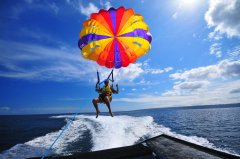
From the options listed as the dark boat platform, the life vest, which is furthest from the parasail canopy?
the dark boat platform

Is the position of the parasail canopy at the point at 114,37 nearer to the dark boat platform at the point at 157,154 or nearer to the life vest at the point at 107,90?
the life vest at the point at 107,90

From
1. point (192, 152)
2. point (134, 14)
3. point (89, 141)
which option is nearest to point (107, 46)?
point (134, 14)

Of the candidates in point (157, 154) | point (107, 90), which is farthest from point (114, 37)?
point (157, 154)

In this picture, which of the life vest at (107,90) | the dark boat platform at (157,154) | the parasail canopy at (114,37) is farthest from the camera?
the parasail canopy at (114,37)

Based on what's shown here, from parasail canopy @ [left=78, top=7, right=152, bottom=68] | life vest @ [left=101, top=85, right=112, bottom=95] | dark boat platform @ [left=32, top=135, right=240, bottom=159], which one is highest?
parasail canopy @ [left=78, top=7, right=152, bottom=68]

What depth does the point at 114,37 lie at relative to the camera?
8742mm

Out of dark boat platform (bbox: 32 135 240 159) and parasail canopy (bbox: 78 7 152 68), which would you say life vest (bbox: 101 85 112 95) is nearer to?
parasail canopy (bbox: 78 7 152 68)

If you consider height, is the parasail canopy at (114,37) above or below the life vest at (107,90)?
above

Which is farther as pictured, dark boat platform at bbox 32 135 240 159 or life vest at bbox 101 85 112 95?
life vest at bbox 101 85 112 95

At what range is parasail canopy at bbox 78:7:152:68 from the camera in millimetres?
8555

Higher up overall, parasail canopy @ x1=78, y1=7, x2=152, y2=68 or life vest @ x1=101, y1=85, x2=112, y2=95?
parasail canopy @ x1=78, y1=7, x2=152, y2=68

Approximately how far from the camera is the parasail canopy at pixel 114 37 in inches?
337

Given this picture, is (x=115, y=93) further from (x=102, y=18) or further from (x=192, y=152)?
(x=192, y=152)

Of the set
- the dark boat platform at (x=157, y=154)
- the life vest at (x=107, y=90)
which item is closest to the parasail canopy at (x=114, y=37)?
the life vest at (x=107, y=90)
